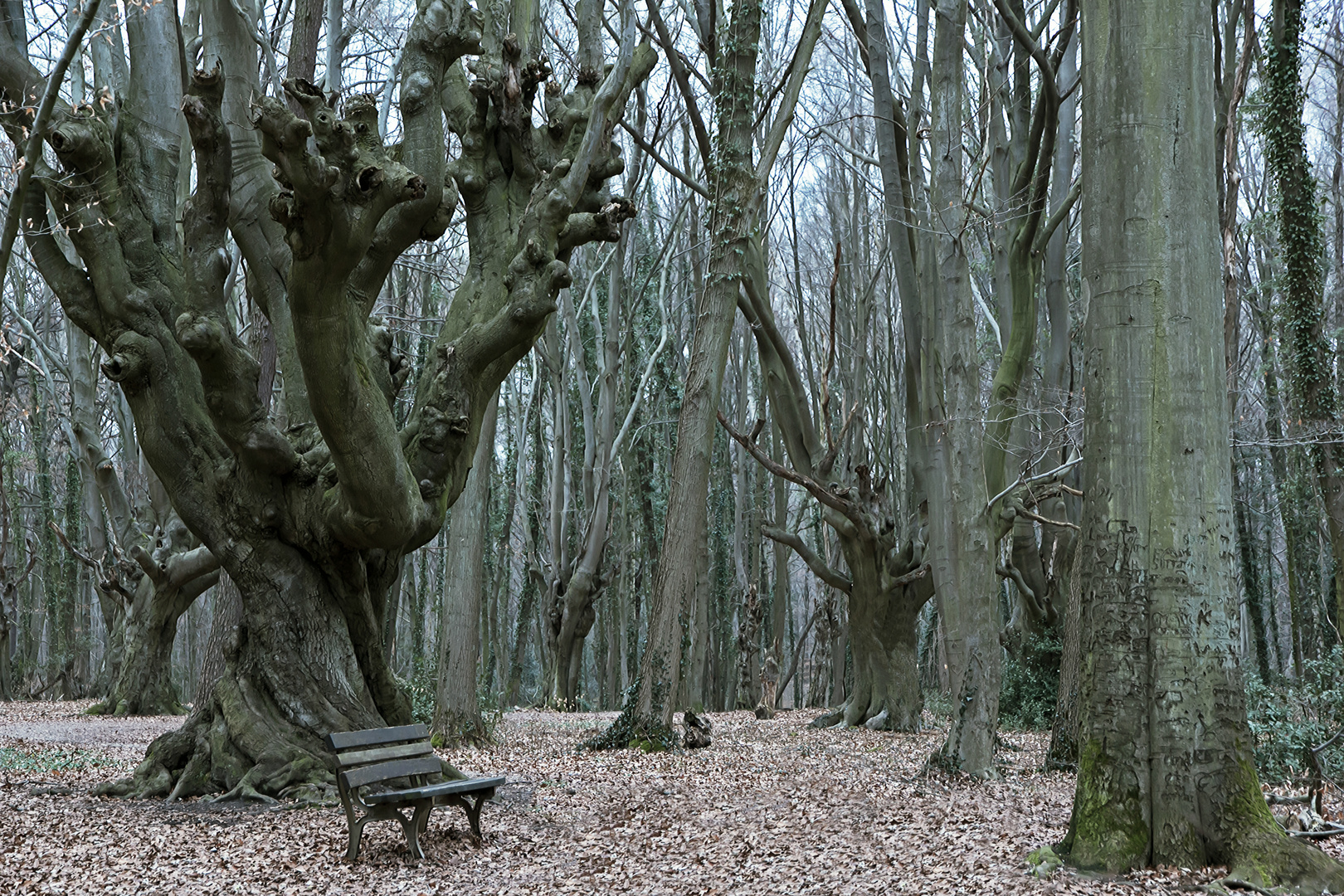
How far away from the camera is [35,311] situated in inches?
950

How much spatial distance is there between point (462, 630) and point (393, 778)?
15.3 feet

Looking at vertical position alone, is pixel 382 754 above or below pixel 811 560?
below

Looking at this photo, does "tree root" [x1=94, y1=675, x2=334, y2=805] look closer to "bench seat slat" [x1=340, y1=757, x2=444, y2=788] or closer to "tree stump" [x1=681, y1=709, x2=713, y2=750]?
"bench seat slat" [x1=340, y1=757, x2=444, y2=788]

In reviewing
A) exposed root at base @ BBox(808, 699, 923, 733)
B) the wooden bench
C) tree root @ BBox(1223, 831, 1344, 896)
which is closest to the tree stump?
exposed root at base @ BBox(808, 699, 923, 733)

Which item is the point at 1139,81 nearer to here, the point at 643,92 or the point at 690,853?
the point at 690,853

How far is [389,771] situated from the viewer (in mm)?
5836

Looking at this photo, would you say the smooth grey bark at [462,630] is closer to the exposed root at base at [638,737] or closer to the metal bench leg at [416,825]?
the exposed root at base at [638,737]

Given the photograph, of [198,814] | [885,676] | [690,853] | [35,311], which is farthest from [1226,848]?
[35,311]

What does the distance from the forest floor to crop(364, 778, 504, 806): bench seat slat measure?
36cm

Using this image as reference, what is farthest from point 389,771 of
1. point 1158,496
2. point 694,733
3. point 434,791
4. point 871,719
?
point 871,719

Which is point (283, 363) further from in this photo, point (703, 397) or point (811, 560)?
point (811, 560)

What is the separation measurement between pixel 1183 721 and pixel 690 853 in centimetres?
269

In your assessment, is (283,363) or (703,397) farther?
(703,397)

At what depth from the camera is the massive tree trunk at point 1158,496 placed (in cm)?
444
